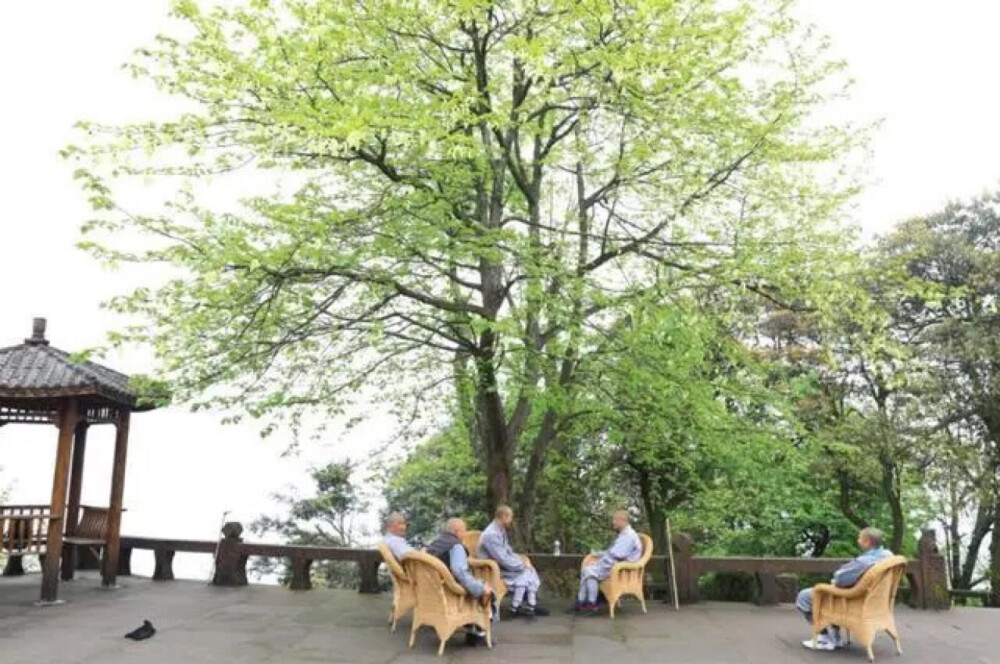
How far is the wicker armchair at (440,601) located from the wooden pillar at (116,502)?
17.0 feet

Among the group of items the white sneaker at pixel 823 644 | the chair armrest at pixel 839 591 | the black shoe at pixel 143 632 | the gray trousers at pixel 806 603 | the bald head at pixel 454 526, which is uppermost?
the bald head at pixel 454 526

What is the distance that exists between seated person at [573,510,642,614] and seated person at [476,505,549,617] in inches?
23.5

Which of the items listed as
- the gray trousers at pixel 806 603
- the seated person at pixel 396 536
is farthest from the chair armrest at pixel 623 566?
the seated person at pixel 396 536

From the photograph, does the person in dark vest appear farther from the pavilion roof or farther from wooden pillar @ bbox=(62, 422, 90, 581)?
wooden pillar @ bbox=(62, 422, 90, 581)

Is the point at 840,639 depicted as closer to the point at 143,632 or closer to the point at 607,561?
the point at 607,561

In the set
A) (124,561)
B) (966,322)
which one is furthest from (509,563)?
(966,322)

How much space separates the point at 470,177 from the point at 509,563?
175 inches

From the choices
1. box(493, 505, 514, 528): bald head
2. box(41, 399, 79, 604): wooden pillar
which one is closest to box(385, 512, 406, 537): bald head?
box(493, 505, 514, 528): bald head

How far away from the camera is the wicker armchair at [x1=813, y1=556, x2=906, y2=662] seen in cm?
673

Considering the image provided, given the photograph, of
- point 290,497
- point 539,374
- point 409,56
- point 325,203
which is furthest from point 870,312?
point 290,497

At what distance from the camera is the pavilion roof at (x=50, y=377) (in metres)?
9.30

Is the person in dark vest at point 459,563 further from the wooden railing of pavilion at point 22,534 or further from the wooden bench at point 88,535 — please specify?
the wooden bench at point 88,535

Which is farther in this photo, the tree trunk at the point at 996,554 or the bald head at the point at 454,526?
the tree trunk at the point at 996,554

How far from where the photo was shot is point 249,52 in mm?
8938
